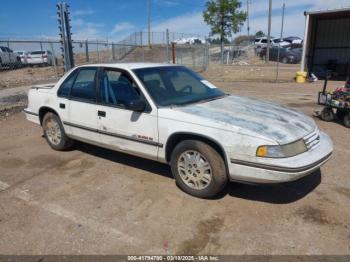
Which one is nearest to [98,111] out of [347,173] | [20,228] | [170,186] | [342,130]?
[170,186]

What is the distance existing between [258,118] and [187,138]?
87 cm

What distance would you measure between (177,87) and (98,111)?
119 centimetres

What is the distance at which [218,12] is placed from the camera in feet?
107

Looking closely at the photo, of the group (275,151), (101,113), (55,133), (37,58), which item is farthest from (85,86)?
(37,58)

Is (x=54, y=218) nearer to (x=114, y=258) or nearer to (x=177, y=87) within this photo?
(x=114, y=258)

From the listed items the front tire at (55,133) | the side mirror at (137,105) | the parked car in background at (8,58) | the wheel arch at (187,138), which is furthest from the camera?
the parked car in background at (8,58)

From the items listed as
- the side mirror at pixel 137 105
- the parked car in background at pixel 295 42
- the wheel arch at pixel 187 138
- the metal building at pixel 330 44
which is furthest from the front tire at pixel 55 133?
the parked car in background at pixel 295 42

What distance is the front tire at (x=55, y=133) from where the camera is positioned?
546 cm

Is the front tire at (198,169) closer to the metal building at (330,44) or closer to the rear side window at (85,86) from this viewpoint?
the rear side window at (85,86)

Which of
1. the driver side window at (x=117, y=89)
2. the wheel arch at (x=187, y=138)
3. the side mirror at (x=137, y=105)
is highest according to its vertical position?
the driver side window at (x=117, y=89)

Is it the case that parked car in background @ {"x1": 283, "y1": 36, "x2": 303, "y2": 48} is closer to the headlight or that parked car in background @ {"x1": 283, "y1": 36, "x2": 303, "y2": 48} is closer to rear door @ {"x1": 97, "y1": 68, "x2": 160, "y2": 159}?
rear door @ {"x1": 97, "y1": 68, "x2": 160, "y2": 159}

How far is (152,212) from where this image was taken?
3615 millimetres

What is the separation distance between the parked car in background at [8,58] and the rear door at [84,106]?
19.7 metres

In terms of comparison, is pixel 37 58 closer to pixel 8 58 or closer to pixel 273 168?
pixel 8 58
